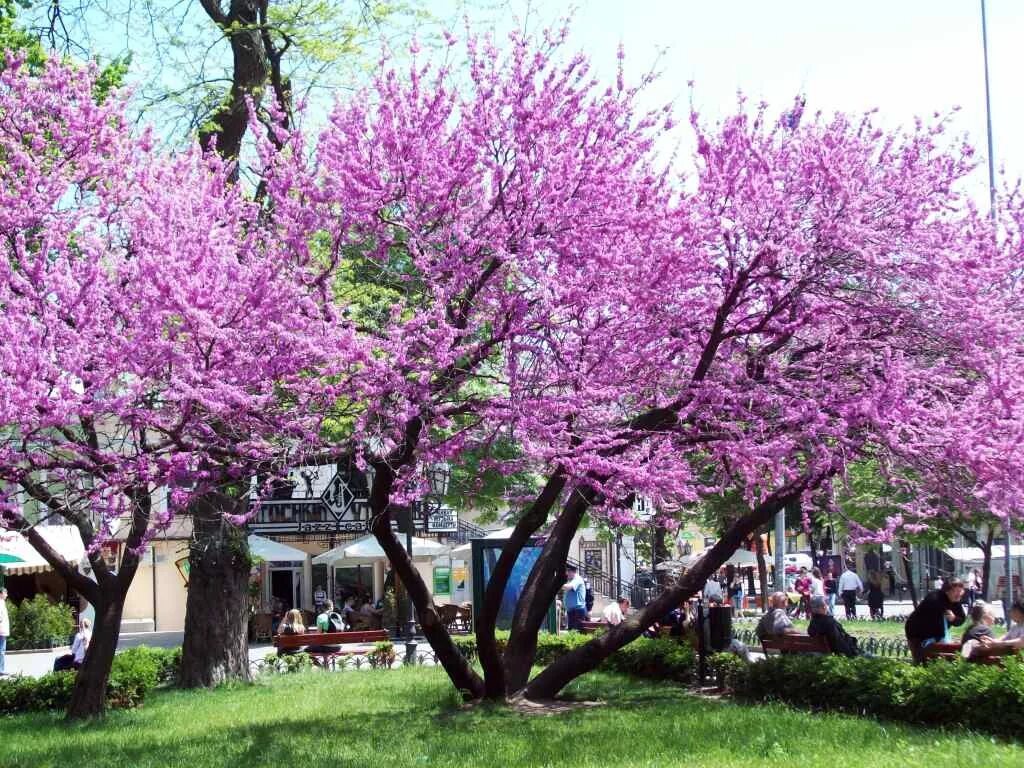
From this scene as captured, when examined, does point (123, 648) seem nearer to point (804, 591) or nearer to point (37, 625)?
point (37, 625)

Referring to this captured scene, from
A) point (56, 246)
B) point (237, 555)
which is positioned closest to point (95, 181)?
point (56, 246)

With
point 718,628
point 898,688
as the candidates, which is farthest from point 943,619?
point 898,688

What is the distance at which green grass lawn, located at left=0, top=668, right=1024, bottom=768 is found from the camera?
8.92 meters

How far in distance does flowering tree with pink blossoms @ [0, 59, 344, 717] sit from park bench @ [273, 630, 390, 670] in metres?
8.60

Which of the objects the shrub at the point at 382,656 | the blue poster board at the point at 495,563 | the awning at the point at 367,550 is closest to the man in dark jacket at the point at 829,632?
the shrub at the point at 382,656

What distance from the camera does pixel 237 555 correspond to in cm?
1702

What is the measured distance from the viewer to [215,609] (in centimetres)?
1688

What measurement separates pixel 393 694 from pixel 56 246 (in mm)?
6908

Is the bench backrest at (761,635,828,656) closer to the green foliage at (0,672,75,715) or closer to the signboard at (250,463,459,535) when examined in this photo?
the green foliage at (0,672,75,715)

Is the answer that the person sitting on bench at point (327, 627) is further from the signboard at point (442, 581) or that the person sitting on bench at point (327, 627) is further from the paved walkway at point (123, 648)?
the signboard at point (442, 581)

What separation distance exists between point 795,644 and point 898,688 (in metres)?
3.16

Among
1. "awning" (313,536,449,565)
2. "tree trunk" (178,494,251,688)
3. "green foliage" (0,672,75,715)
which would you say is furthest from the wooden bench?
"awning" (313,536,449,565)

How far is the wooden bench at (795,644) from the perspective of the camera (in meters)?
13.5

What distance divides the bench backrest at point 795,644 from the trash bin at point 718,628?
59cm
